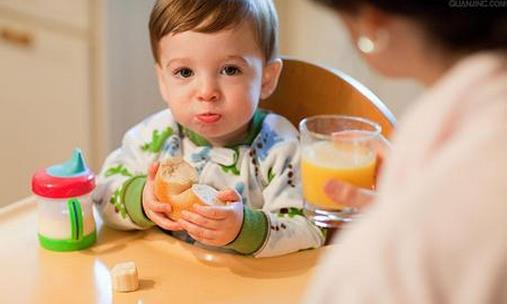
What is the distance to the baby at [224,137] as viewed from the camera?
120 centimetres

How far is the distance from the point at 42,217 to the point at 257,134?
0.35 meters

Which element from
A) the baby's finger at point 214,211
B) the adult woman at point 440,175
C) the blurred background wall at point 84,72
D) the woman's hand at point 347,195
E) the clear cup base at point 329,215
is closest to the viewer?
the adult woman at point 440,175

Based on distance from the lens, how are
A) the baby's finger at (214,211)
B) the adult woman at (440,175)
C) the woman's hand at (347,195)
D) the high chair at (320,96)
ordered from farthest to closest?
1. the high chair at (320,96)
2. the baby's finger at (214,211)
3. the woman's hand at (347,195)
4. the adult woman at (440,175)

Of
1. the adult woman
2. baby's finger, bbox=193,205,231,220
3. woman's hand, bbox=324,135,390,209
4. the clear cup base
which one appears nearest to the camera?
the adult woman

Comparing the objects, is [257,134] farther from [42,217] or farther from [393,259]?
[393,259]

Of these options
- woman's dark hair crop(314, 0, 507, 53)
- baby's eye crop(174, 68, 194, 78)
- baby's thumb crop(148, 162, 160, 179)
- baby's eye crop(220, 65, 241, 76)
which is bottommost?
baby's thumb crop(148, 162, 160, 179)

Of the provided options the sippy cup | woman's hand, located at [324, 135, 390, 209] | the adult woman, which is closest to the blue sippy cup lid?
the sippy cup

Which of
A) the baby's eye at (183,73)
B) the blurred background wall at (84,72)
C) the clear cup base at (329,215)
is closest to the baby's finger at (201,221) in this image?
the clear cup base at (329,215)

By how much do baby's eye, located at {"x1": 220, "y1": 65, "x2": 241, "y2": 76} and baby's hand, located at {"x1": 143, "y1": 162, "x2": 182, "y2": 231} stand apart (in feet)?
0.57

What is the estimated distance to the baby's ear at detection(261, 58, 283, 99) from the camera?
1.36m

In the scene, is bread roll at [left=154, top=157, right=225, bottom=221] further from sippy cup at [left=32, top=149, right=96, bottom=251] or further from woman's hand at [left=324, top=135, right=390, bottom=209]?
woman's hand at [left=324, top=135, right=390, bottom=209]

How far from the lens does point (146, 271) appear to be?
3.77 feet

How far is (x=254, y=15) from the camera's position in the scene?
127 centimetres

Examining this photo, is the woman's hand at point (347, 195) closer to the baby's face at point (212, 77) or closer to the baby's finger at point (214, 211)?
the baby's finger at point (214, 211)
